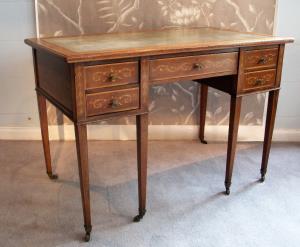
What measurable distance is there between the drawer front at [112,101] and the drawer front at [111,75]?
1.4 inches

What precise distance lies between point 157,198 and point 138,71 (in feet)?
2.44

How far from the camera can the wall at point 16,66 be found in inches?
93.6

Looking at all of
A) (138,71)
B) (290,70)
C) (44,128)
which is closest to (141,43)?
(138,71)

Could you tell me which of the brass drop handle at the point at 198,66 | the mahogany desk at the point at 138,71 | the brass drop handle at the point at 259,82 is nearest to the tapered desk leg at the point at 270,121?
the mahogany desk at the point at 138,71

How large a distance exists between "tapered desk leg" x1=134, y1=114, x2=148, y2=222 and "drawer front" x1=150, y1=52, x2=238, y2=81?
20 centimetres

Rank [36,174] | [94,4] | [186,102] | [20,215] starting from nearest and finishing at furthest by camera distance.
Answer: [20,215]
[36,174]
[94,4]
[186,102]

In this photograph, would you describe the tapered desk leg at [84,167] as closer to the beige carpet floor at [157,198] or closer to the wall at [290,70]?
the beige carpet floor at [157,198]

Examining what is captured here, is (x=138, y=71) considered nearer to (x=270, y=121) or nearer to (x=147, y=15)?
(x=270, y=121)

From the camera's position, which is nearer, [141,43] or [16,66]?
[141,43]

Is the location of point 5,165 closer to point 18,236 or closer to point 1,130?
point 1,130

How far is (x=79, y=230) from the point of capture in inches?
66.9

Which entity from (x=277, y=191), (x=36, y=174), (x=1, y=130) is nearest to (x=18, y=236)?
(x=36, y=174)

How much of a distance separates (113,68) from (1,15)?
1286mm

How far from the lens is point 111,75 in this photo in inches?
58.4
